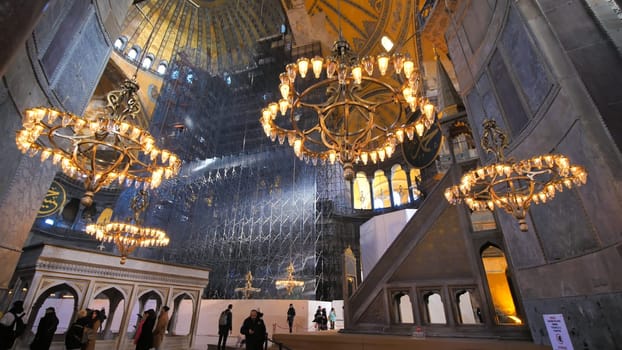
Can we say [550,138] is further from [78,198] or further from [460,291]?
[78,198]

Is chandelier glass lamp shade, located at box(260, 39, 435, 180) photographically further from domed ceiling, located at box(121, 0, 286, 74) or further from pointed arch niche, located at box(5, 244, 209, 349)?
domed ceiling, located at box(121, 0, 286, 74)

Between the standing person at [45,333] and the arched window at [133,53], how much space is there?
62.1ft

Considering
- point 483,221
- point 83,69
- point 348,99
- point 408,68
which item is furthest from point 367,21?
point 83,69

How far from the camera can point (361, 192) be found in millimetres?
19297

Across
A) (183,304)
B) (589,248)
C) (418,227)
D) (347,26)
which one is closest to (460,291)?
(418,227)

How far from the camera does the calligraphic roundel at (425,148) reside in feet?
28.3

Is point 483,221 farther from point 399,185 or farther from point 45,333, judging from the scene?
point 399,185

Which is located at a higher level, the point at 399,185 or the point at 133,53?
the point at 133,53

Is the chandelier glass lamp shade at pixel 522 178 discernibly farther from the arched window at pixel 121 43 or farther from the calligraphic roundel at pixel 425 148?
the arched window at pixel 121 43

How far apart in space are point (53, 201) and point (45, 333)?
17579 millimetres

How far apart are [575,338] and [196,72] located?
64.2 feet

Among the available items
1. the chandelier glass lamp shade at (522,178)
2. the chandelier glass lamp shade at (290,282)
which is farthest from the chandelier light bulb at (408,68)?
the chandelier glass lamp shade at (290,282)

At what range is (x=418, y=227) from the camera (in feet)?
23.0

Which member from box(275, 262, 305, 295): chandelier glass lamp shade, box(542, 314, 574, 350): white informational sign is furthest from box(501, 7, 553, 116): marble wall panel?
box(275, 262, 305, 295): chandelier glass lamp shade
